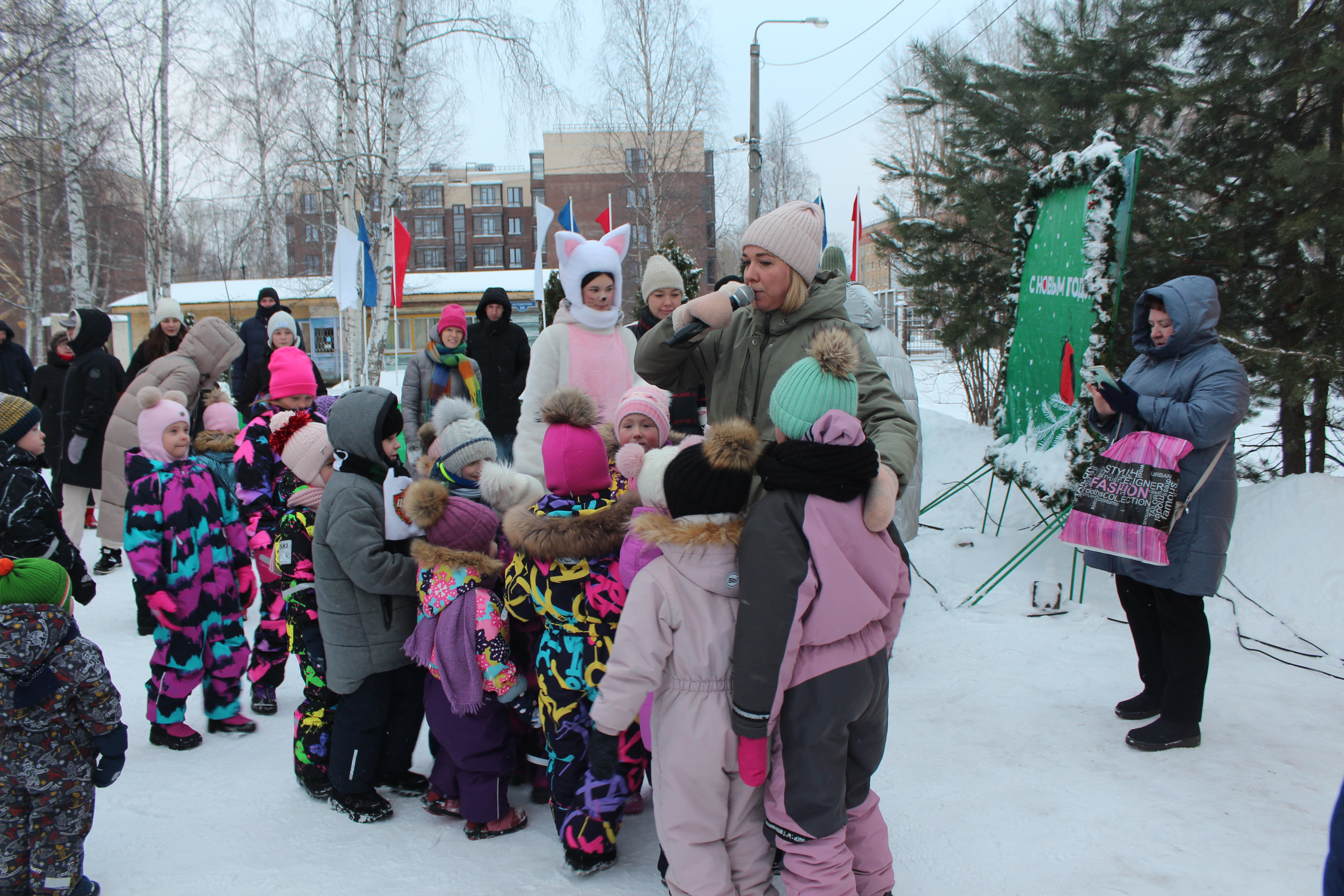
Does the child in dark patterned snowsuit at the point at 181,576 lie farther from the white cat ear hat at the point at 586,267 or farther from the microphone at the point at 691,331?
the microphone at the point at 691,331

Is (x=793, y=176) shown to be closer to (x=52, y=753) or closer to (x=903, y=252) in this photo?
(x=903, y=252)

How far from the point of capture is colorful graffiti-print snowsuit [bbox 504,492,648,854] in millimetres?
2533

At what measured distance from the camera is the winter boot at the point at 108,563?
20.5 ft

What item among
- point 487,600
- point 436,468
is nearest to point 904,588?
point 487,600

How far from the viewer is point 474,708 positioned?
2711 millimetres

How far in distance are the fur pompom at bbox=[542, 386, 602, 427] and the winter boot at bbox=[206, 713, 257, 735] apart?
2.26 meters

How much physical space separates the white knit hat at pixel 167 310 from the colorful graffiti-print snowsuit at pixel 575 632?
5.17m

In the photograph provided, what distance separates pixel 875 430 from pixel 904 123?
27240 mm

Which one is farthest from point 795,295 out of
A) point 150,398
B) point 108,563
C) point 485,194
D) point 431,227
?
point 485,194

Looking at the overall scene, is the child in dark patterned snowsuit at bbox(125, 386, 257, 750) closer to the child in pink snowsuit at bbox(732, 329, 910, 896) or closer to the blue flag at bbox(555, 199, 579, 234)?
the child in pink snowsuit at bbox(732, 329, 910, 896)

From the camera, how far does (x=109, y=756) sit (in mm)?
2385

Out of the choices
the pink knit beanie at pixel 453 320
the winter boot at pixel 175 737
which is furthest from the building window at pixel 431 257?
the winter boot at pixel 175 737

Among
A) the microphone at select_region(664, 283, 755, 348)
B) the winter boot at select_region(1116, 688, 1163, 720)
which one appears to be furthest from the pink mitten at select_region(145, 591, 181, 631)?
the winter boot at select_region(1116, 688, 1163, 720)

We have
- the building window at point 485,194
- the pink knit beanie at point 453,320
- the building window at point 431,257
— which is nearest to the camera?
the pink knit beanie at point 453,320
